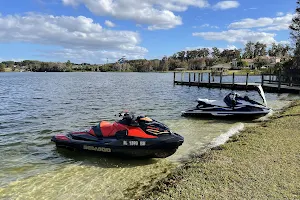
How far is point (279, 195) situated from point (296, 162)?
2.23 metres

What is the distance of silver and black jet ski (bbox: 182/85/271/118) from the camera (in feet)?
50.2

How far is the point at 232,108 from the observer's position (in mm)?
Answer: 15828

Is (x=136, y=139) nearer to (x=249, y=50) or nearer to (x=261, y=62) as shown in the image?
(x=261, y=62)

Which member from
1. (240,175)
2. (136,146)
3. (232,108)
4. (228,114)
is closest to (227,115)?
(228,114)

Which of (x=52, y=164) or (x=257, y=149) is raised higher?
(x=257, y=149)

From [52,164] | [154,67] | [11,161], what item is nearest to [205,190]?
[52,164]

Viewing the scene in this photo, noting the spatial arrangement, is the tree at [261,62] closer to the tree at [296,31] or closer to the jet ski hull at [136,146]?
the tree at [296,31]

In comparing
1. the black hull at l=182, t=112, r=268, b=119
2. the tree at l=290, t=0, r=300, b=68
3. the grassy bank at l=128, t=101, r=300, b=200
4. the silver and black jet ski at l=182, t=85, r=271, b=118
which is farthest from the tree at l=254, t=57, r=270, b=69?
the grassy bank at l=128, t=101, r=300, b=200

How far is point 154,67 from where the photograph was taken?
19875 centimetres

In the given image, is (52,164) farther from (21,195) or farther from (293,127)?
(293,127)

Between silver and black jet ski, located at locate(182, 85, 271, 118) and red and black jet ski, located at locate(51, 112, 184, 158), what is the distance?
8114 mm

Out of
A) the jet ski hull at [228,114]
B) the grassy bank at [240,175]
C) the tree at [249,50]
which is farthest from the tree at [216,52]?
the grassy bank at [240,175]

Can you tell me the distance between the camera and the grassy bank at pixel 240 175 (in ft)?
17.9

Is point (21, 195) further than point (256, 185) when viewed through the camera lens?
Yes
